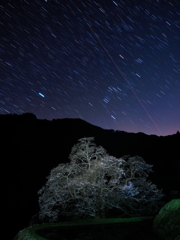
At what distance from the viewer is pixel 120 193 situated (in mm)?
15109

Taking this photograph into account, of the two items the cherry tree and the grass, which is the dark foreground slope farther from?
the grass

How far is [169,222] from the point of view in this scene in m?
9.77

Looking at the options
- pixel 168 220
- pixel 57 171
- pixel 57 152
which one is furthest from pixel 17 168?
pixel 168 220

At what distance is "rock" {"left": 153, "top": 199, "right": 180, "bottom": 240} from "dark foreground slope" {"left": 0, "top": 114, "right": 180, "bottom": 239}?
1646cm

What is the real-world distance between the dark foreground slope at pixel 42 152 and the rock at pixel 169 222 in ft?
54.0

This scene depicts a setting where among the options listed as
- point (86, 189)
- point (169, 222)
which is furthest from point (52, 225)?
point (169, 222)

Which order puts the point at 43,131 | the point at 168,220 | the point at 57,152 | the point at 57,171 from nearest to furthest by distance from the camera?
the point at 168,220 < the point at 57,171 < the point at 57,152 < the point at 43,131

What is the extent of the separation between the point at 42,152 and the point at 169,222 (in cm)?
2899

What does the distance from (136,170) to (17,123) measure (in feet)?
89.7

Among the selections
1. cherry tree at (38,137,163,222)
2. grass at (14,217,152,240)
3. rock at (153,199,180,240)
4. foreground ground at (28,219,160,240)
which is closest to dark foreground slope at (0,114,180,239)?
cherry tree at (38,137,163,222)

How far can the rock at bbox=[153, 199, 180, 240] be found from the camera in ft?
31.1

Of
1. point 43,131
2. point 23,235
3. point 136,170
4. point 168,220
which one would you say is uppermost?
point 43,131

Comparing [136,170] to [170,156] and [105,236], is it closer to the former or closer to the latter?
[105,236]

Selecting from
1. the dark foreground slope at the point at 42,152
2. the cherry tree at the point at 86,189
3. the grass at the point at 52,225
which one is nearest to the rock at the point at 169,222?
the grass at the point at 52,225
